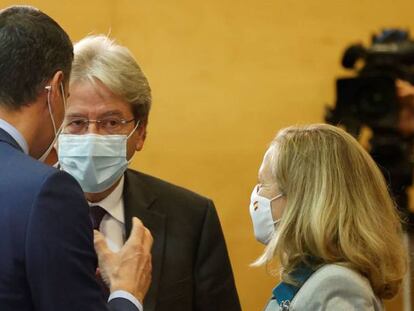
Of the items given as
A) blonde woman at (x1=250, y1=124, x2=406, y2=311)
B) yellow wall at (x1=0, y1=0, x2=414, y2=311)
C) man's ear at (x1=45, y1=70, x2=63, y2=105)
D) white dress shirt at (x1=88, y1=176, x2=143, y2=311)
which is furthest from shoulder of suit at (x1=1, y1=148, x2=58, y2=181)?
yellow wall at (x1=0, y1=0, x2=414, y2=311)

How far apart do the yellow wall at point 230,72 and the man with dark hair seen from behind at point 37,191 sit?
190 centimetres

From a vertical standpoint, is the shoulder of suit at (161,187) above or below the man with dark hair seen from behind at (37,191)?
below

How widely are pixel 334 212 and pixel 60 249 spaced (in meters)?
0.65

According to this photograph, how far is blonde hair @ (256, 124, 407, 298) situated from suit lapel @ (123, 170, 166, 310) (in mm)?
397

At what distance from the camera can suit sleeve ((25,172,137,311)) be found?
4.44 feet

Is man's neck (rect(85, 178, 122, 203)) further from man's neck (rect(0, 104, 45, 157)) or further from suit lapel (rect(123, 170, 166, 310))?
man's neck (rect(0, 104, 45, 157))

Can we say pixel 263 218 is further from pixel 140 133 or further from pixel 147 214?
pixel 140 133

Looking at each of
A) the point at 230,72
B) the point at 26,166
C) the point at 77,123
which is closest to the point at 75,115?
the point at 77,123

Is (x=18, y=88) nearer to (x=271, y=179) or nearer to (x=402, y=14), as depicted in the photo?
(x=271, y=179)

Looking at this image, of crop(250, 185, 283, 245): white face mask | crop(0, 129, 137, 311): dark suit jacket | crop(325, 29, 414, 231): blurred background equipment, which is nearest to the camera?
crop(0, 129, 137, 311): dark suit jacket

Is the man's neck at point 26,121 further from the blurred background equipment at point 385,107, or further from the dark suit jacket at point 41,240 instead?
the blurred background equipment at point 385,107

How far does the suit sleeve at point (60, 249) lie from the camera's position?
1.35 m

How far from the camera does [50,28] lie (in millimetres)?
1529

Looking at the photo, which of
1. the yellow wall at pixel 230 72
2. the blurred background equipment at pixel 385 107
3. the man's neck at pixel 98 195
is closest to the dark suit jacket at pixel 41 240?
the man's neck at pixel 98 195
